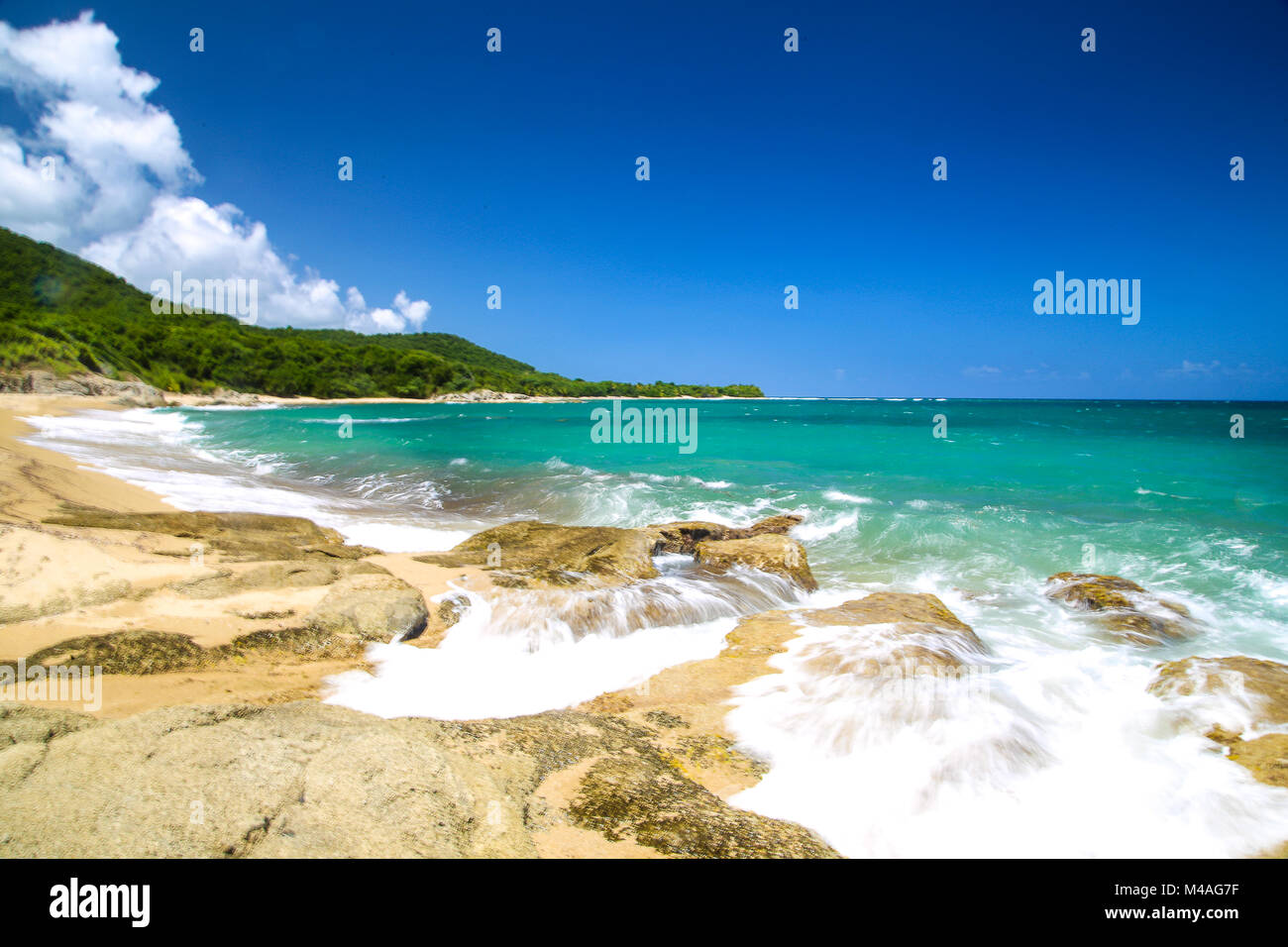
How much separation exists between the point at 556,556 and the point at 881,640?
5.22m

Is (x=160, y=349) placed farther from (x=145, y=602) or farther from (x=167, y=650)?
Answer: (x=167, y=650)

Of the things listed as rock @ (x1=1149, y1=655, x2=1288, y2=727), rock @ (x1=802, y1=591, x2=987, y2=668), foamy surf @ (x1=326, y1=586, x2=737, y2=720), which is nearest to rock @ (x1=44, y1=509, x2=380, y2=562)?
foamy surf @ (x1=326, y1=586, x2=737, y2=720)

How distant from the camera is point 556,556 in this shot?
942 cm

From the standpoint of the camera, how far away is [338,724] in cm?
358

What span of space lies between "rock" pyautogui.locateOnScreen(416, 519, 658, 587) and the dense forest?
167ft

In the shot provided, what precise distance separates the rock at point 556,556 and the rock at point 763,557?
1084mm

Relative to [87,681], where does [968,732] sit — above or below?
below

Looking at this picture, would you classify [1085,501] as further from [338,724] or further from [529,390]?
[529,390]

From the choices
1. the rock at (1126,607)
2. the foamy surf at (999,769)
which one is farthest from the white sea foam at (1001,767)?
the rock at (1126,607)

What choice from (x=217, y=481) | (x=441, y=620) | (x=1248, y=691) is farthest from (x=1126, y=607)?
(x=217, y=481)

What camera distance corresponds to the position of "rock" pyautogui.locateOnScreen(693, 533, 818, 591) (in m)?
9.16

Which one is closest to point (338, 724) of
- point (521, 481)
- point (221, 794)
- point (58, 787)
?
point (221, 794)

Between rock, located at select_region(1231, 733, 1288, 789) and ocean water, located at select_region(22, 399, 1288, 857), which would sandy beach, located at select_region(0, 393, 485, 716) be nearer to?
ocean water, located at select_region(22, 399, 1288, 857)
